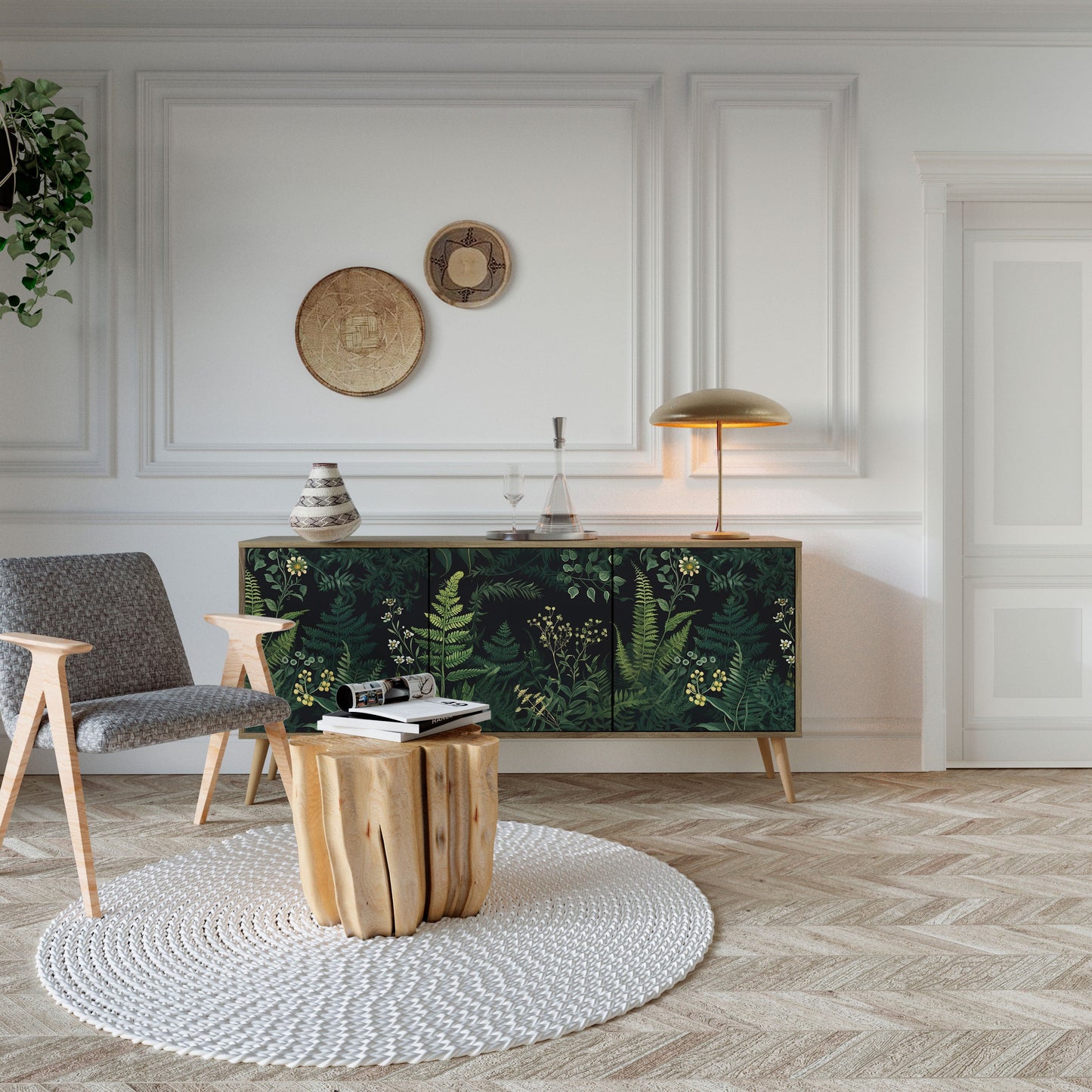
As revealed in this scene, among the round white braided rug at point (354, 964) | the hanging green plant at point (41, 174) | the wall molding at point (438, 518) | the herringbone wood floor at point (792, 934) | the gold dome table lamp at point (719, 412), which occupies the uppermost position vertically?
the hanging green plant at point (41, 174)

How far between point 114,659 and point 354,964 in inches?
47.6

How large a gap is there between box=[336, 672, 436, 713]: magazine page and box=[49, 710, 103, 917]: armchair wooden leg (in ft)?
2.02

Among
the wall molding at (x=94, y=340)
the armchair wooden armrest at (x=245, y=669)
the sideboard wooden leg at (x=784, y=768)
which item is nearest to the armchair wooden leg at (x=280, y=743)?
the armchair wooden armrest at (x=245, y=669)

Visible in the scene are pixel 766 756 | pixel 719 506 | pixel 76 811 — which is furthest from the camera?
pixel 766 756

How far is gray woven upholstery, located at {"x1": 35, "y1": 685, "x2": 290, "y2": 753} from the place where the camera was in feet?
7.62

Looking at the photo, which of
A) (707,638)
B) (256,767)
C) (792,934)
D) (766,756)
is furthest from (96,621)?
(766,756)

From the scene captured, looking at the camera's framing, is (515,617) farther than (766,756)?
No

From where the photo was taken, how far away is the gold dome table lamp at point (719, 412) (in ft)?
10.8

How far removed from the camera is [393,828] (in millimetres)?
2066

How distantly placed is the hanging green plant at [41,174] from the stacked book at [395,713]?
6.45 feet

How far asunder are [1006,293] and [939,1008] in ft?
9.07

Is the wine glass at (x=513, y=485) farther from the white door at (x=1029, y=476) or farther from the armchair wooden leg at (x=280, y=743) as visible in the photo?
the white door at (x=1029, y=476)

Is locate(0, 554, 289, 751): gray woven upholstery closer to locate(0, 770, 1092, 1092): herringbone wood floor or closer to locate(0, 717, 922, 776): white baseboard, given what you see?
locate(0, 770, 1092, 1092): herringbone wood floor

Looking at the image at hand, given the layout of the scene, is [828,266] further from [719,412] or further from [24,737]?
[24,737]
